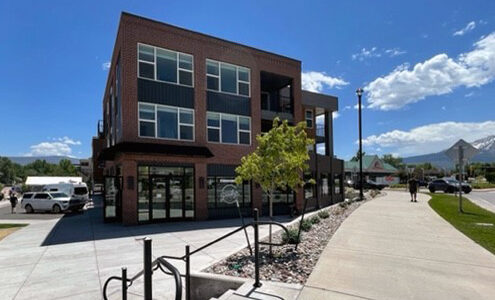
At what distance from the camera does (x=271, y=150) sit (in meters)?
9.36

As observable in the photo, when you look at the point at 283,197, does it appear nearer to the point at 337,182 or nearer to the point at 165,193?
the point at 165,193

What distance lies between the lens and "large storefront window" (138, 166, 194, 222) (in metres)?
15.6

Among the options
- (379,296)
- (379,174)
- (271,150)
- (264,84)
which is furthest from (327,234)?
(379,174)

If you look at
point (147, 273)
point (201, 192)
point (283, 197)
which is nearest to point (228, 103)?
point (201, 192)

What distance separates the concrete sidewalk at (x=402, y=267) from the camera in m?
5.15

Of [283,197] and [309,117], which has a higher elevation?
[309,117]

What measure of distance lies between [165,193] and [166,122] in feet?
12.4

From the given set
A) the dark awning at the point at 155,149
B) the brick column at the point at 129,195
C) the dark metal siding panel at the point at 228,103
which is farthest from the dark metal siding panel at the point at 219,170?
the brick column at the point at 129,195

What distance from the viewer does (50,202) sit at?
80.9ft

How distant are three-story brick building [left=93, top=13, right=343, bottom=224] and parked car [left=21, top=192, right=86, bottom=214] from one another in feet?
31.4

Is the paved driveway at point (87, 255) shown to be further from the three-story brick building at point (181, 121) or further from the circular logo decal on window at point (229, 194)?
the circular logo decal on window at point (229, 194)

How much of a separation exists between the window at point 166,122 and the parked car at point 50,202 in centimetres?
1292

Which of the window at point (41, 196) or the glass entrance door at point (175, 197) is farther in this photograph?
the window at point (41, 196)

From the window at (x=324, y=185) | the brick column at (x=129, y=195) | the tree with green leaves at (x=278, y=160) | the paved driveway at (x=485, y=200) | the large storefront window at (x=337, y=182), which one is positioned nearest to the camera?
the tree with green leaves at (x=278, y=160)
